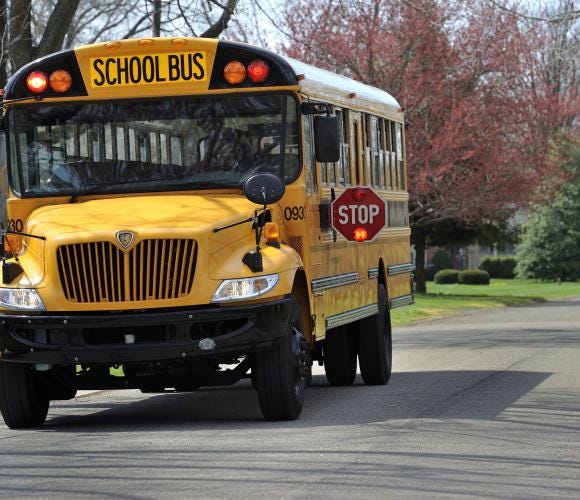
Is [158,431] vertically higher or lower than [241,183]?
lower

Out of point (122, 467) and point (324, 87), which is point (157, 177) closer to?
point (324, 87)

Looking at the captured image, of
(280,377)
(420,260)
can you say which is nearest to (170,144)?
(280,377)

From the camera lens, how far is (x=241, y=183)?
40.3ft

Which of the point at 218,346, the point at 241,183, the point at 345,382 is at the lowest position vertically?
the point at 345,382

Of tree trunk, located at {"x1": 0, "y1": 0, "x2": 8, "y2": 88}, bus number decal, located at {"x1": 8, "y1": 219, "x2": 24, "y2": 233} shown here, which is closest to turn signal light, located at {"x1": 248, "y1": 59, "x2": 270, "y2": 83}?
bus number decal, located at {"x1": 8, "y1": 219, "x2": 24, "y2": 233}

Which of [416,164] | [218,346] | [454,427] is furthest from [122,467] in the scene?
[416,164]

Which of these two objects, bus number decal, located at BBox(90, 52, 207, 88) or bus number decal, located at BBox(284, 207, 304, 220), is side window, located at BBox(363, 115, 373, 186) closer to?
bus number decal, located at BBox(284, 207, 304, 220)

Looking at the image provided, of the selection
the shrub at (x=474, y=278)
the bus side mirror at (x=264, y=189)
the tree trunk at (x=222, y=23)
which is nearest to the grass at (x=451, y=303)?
the tree trunk at (x=222, y=23)

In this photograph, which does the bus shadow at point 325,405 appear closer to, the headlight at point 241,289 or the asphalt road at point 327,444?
the asphalt road at point 327,444

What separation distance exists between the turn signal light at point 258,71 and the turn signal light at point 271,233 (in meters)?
1.24

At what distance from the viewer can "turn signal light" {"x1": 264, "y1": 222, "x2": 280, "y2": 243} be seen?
38.4 ft

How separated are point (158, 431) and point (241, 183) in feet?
6.68

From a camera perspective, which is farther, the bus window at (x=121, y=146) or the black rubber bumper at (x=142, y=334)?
the bus window at (x=121, y=146)

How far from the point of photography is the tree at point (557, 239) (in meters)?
63.8
